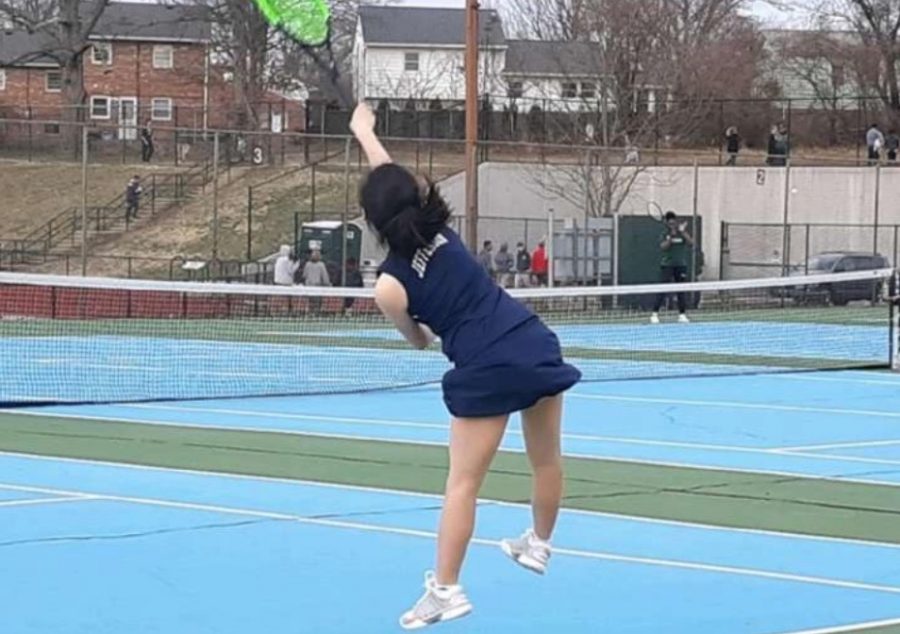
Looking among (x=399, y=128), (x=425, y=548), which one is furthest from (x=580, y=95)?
(x=425, y=548)

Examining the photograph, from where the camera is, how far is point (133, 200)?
46.4m

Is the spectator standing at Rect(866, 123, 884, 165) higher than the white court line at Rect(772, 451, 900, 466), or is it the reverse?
the spectator standing at Rect(866, 123, 884, 165)

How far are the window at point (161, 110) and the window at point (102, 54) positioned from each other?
2689mm

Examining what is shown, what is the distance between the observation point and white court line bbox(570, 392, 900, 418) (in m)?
15.9

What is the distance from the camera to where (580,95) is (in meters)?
50.2

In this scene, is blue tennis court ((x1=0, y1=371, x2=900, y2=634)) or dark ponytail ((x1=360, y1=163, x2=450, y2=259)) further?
blue tennis court ((x1=0, y1=371, x2=900, y2=634))

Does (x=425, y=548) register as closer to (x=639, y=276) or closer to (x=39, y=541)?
(x=39, y=541)

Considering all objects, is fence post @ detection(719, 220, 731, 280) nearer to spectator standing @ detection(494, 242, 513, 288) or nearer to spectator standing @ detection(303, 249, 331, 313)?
spectator standing @ detection(494, 242, 513, 288)

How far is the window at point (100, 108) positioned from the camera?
7275 centimetres

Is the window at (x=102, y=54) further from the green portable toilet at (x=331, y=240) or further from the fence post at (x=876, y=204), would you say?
the green portable toilet at (x=331, y=240)

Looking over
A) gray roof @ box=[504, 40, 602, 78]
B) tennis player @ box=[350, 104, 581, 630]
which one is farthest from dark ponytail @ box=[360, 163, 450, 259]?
gray roof @ box=[504, 40, 602, 78]

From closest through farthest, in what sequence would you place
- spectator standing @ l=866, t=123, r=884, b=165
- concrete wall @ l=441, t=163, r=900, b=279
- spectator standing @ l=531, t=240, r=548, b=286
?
1. spectator standing @ l=531, t=240, r=548, b=286
2. concrete wall @ l=441, t=163, r=900, b=279
3. spectator standing @ l=866, t=123, r=884, b=165

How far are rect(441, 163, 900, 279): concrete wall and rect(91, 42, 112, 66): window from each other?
113 feet

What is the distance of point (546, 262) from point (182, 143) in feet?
58.6
